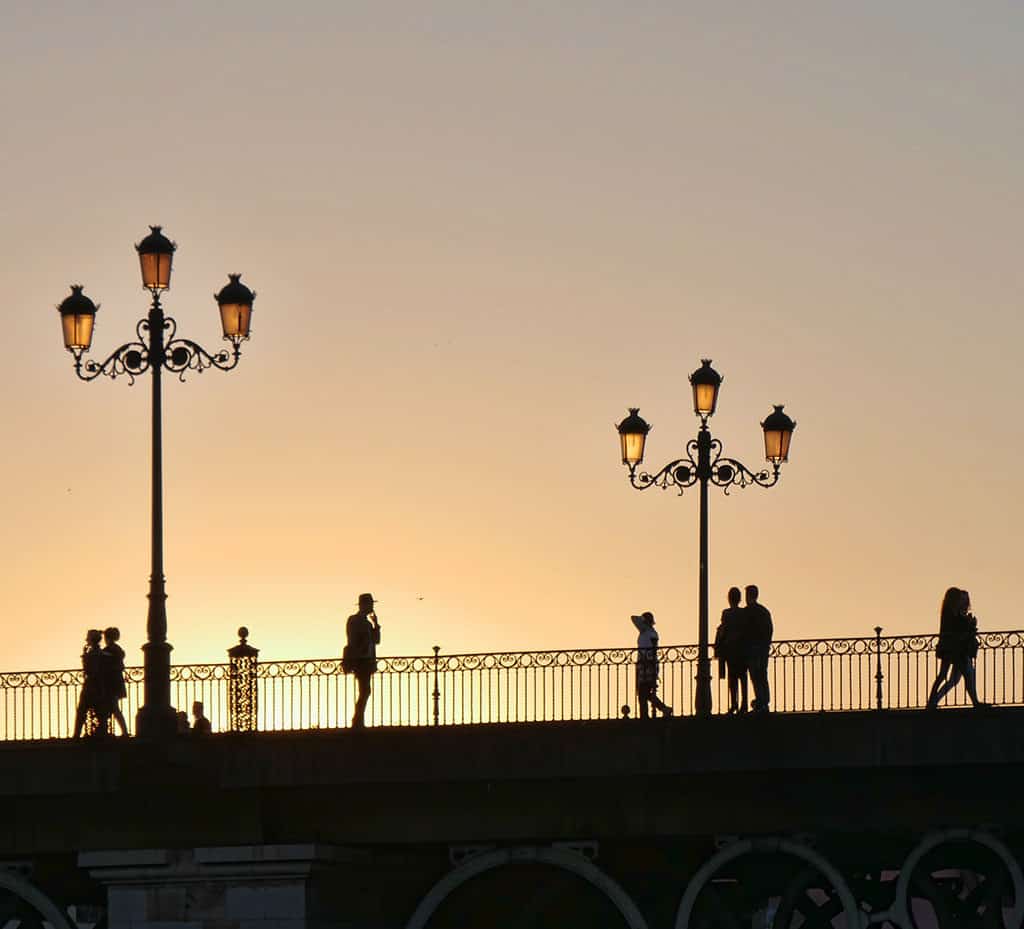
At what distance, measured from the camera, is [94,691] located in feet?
141

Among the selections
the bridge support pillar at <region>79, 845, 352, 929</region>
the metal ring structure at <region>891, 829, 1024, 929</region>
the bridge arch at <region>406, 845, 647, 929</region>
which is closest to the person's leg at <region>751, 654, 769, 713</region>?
the metal ring structure at <region>891, 829, 1024, 929</region>

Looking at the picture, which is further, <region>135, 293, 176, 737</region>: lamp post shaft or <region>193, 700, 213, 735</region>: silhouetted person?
<region>193, 700, 213, 735</region>: silhouetted person

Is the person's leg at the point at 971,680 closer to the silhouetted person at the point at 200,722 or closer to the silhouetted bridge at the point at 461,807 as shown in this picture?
the silhouetted bridge at the point at 461,807

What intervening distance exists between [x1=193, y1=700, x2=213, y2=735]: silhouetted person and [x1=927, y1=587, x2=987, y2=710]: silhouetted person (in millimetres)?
8856

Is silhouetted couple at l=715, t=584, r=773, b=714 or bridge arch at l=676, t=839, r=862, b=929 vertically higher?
silhouetted couple at l=715, t=584, r=773, b=714

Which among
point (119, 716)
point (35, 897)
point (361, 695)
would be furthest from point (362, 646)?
point (35, 897)

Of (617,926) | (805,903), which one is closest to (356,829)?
(617,926)

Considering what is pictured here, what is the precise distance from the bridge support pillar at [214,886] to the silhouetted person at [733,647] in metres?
5.56

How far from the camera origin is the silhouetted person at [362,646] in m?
43.0

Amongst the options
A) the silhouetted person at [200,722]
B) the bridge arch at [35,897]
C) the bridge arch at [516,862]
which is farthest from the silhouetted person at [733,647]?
the bridge arch at [35,897]

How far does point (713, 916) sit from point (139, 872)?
10306mm

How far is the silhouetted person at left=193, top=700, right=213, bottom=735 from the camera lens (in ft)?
140

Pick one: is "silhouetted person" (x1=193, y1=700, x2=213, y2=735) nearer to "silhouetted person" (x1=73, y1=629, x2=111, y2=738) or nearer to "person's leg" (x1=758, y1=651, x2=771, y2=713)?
"silhouetted person" (x1=73, y1=629, x2=111, y2=738)

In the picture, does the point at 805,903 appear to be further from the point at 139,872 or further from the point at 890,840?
the point at 139,872
